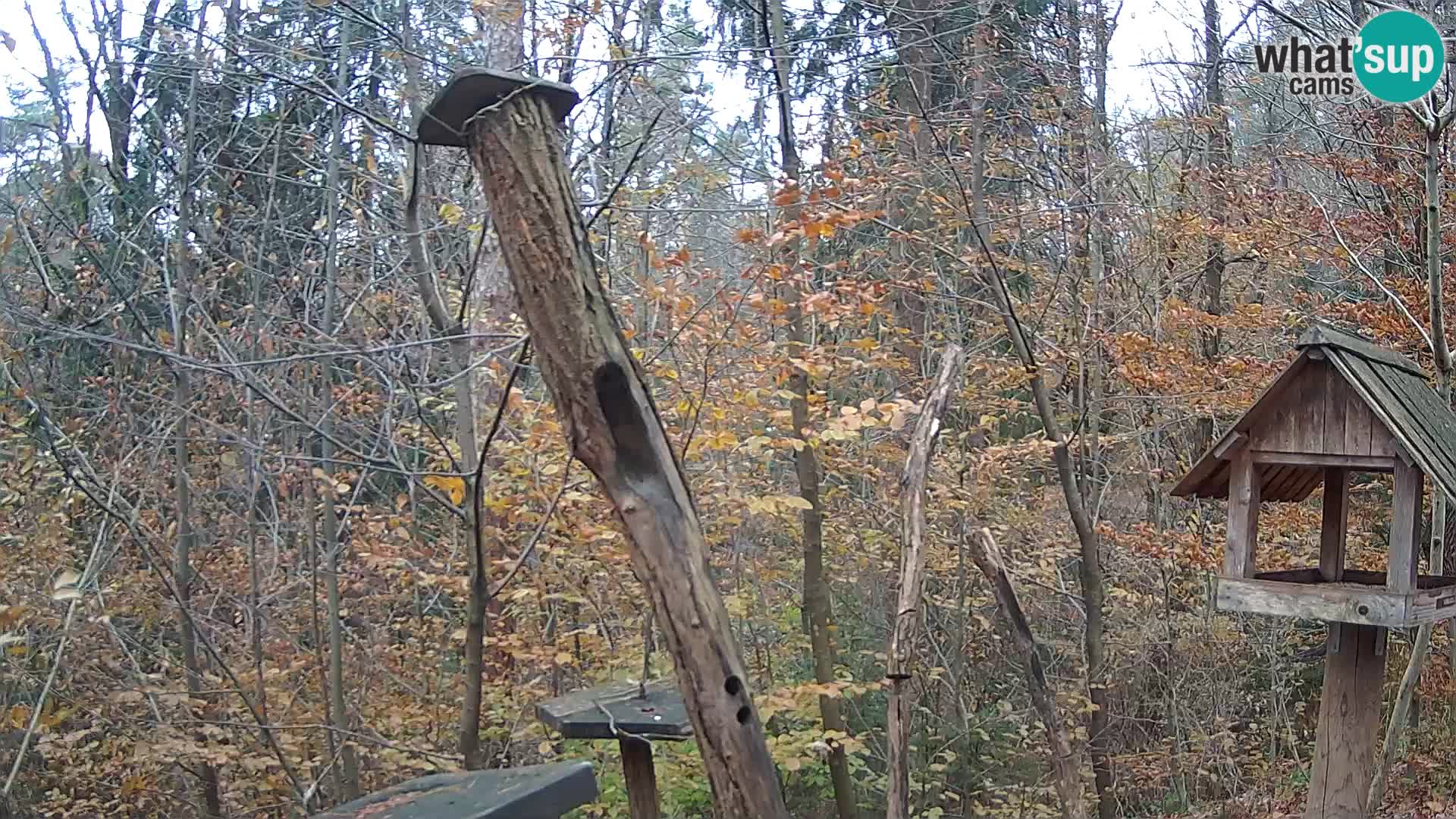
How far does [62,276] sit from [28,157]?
0.64 metres

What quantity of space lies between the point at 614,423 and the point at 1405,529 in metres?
2.35

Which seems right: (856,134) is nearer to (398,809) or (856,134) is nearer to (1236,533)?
(1236,533)

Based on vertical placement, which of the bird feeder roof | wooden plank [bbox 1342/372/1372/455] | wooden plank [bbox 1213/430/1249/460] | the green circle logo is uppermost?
the green circle logo

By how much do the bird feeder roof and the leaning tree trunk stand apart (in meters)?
0.03

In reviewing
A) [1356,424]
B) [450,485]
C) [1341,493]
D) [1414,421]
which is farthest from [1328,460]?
[450,485]

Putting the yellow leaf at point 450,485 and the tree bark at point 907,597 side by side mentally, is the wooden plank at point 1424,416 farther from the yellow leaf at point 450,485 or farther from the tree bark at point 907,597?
the yellow leaf at point 450,485

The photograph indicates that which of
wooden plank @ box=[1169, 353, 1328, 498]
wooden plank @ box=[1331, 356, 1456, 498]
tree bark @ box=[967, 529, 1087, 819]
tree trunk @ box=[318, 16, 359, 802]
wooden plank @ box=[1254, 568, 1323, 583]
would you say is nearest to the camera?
wooden plank @ box=[1331, 356, 1456, 498]

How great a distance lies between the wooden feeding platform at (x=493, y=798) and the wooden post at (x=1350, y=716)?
261 centimetres

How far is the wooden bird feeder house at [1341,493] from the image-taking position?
9.78 ft

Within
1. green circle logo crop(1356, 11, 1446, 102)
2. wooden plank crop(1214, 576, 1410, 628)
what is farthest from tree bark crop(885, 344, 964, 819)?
green circle logo crop(1356, 11, 1446, 102)

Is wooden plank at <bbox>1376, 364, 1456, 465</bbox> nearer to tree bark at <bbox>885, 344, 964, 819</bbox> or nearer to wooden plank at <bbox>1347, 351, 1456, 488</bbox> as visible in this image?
wooden plank at <bbox>1347, 351, 1456, 488</bbox>

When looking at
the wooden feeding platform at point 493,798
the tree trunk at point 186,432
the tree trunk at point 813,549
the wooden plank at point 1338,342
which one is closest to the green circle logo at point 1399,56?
the wooden plank at point 1338,342

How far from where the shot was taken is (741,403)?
217 inches

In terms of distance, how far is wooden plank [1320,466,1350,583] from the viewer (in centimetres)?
340
